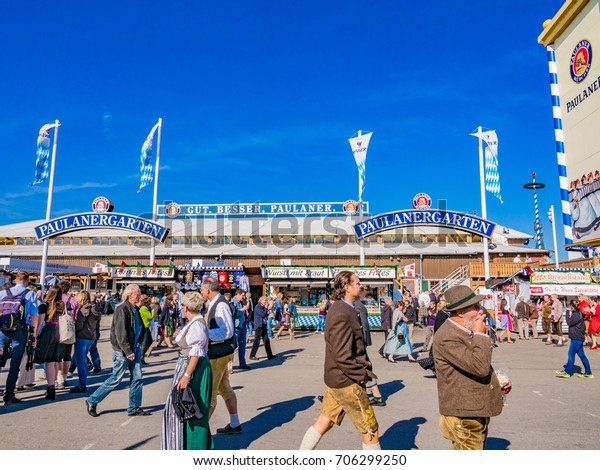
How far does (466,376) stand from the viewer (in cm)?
326

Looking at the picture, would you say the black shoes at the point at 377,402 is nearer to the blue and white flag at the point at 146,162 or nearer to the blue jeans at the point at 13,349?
the blue jeans at the point at 13,349

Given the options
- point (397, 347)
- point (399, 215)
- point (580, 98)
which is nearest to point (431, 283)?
point (399, 215)

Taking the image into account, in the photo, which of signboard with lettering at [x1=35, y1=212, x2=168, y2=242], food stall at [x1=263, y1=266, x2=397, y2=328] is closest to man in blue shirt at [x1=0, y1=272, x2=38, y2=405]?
signboard with lettering at [x1=35, y1=212, x2=168, y2=242]

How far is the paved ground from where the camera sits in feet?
17.0

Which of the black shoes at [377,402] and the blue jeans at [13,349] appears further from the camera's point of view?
the black shoes at [377,402]

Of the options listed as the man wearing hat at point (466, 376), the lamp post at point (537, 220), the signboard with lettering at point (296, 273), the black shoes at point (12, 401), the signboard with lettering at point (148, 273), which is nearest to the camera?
the man wearing hat at point (466, 376)

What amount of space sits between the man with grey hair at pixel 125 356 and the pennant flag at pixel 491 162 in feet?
60.8

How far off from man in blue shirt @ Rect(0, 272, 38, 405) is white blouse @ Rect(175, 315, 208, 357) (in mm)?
4342

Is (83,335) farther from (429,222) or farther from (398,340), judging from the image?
(429,222)

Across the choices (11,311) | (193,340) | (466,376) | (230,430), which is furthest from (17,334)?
(466,376)

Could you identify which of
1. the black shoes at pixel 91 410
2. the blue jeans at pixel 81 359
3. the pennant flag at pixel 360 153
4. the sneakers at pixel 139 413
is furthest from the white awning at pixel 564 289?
the black shoes at pixel 91 410

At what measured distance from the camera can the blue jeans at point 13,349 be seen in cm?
688

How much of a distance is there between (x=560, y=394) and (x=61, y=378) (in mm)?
9469

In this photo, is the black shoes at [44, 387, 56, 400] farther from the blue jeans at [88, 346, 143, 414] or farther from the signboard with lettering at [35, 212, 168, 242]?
the signboard with lettering at [35, 212, 168, 242]
